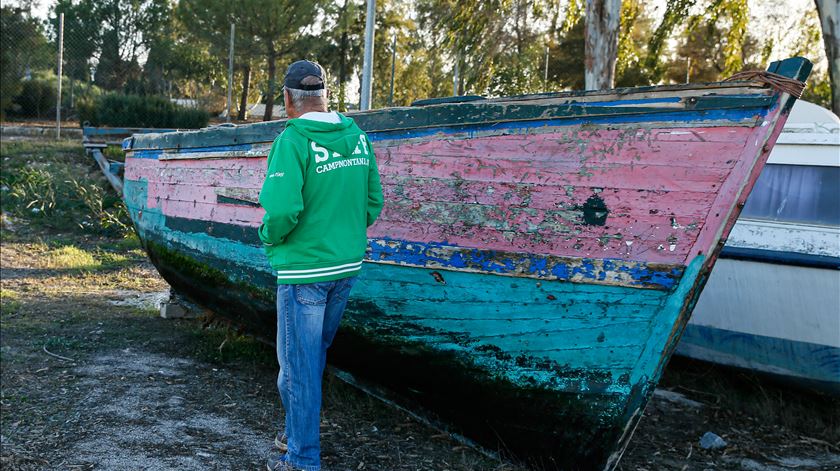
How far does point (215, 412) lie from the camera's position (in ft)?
15.0

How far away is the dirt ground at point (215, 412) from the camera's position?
399 cm

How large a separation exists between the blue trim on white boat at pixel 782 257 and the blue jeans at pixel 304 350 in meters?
2.94

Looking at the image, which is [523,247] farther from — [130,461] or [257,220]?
[130,461]

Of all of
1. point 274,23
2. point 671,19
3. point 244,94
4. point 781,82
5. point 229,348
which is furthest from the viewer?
point 244,94

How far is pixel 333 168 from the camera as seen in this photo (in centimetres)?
330

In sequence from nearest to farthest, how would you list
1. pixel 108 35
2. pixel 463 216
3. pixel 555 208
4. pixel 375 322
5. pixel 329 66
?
1. pixel 555 208
2. pixel 463 216
3. pixel 375 322
4. pixel 329 66
5. pixel 108 35

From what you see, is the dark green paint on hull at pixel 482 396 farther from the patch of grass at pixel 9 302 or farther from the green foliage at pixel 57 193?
the green foliage at pixel 57 193

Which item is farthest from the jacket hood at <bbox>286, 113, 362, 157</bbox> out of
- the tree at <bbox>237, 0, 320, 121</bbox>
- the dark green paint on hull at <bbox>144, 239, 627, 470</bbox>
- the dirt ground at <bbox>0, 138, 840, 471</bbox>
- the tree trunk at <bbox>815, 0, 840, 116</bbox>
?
the tree at <bbox>237, 0, 320, 121</bbox>

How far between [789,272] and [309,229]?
130 inches

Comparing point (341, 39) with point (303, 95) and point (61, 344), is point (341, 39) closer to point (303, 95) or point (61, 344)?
point (61, 344)

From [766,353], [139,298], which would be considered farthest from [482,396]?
[139,298]

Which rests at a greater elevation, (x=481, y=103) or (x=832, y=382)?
(x=481, y=103)

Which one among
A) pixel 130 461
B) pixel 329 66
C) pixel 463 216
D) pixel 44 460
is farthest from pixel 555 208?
pixel 329 66

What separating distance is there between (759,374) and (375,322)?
2776 mm
